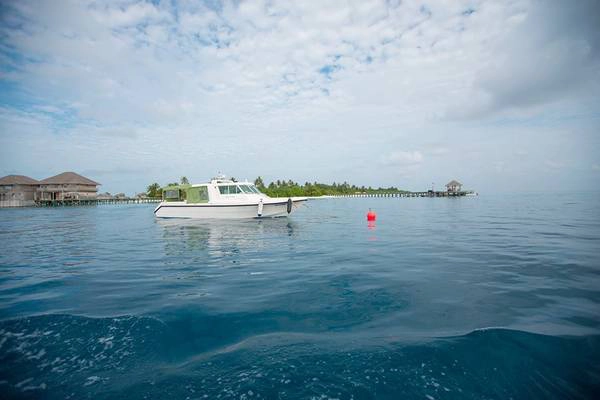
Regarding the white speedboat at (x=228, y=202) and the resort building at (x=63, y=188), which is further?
the resort building at (x=63, y=188)

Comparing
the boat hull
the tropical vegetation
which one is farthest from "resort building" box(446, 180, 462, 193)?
the boat hull

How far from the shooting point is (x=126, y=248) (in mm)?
11055

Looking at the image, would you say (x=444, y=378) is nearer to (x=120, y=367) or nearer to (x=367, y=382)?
(x=367, y=382)

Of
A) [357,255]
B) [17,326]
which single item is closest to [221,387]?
[17,326]

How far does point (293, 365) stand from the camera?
122 inches

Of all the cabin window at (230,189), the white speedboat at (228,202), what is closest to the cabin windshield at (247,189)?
the white speedboat at (228,202)

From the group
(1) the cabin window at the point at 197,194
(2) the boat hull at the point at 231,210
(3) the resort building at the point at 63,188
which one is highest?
(3) the resort building at the point at 63,188

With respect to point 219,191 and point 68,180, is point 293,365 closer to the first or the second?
point 219,191

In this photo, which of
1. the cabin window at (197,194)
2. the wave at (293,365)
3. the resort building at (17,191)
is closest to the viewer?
the wave at (293,365)

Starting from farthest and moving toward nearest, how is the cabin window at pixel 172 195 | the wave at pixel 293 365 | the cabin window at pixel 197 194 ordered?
the cabin window at pixel 172 195 < the cabin window at pixel 197 194 < the wave at pixel 293 365

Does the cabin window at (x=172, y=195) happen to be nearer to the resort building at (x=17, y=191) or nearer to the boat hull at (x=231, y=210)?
the boat hull at (x=231, y=210)

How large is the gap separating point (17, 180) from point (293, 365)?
8192 centimetres

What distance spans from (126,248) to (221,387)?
9.97 metres

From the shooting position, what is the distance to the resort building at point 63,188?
63.0 metres
